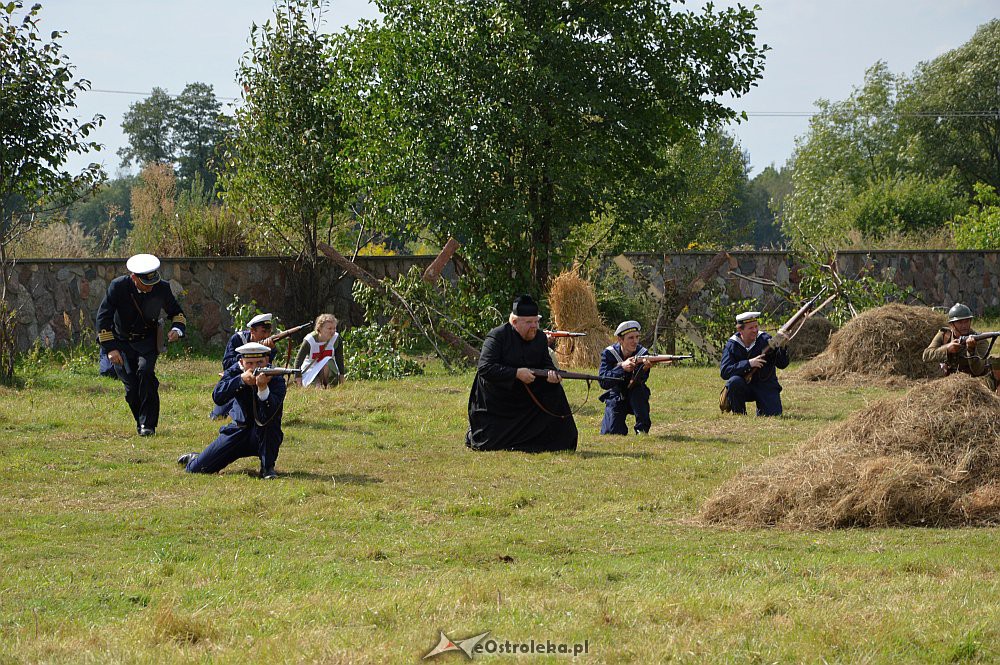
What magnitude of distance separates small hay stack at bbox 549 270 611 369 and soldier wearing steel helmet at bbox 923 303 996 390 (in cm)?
735

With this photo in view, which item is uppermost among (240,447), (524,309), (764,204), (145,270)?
(764,204)

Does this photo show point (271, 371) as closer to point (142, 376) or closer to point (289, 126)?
point (142, 376)

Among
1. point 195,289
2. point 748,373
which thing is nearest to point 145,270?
point 748,373

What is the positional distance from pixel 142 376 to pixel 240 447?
8.72 feet

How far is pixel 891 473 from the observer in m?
8.09

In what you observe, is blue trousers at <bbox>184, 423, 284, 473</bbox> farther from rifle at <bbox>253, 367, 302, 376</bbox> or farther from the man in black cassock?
the man in black cassock

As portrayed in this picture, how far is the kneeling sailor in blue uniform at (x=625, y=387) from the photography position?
41.5ft

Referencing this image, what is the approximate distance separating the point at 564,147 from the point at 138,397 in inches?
375

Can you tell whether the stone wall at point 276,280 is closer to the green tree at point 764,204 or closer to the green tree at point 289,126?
the green tree at point 289,126

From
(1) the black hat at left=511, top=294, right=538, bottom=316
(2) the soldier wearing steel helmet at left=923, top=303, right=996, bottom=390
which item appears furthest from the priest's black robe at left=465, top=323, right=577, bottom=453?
(2) the soldier wearing steel helmet at left=923, top=303, right=996, bottom=390

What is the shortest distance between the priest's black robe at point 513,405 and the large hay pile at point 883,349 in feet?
24.3

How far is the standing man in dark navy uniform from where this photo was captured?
12258 mm

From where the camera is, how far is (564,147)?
1984cm

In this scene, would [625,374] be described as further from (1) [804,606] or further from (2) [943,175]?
(2) [943,175]
